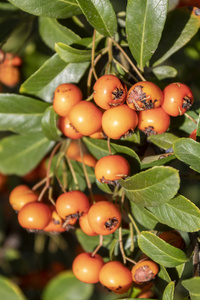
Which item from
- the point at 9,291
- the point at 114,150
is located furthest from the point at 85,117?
the point at 9,291

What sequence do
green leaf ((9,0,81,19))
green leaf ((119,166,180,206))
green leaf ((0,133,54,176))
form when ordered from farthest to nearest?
1. green leaf ((0,133,54,176))
2. green leaf ((9,0,81,19))
3. green leaf ((119,166,180,206))

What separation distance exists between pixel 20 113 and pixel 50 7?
654 millimetres

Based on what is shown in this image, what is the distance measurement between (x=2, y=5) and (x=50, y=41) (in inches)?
13.8

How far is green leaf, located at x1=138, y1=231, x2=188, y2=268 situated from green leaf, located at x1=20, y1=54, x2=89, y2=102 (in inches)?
35.6

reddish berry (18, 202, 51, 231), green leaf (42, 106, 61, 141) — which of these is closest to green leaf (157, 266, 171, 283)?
reddish berry (18, 202, 51, 231)

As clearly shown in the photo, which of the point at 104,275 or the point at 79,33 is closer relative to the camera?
the point at 104,275

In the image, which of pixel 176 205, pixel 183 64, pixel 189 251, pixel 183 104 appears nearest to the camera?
pixel 176 205

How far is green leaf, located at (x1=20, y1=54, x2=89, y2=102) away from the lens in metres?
2.01

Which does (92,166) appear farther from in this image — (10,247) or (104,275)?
(10,247)

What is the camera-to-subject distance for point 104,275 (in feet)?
5.84

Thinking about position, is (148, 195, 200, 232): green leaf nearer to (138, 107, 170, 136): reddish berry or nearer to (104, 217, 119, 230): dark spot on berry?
(104, 217, 119, 230): dark spot on berry

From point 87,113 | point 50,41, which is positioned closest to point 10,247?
point 50,41

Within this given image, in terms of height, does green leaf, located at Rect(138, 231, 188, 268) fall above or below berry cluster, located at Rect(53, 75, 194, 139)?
below

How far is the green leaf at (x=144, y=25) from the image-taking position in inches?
65.2
